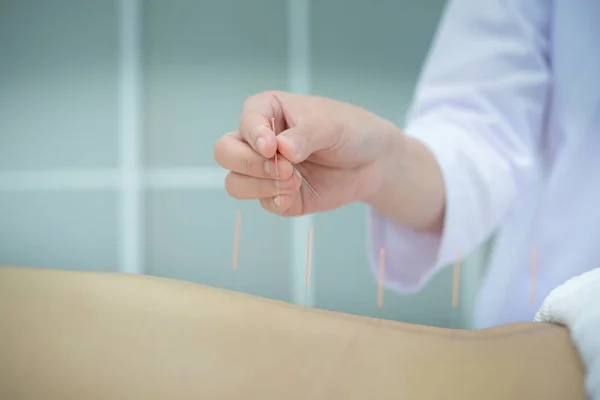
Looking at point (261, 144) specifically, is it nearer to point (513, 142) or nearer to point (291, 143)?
point (291, 143)

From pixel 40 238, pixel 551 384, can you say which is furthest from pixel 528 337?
pixel 40 238

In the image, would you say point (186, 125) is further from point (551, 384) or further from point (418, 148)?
point (551, 384)

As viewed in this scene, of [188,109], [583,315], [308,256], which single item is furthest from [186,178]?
[583,315]

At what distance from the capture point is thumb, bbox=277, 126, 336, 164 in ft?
1.39

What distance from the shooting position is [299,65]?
0.83m

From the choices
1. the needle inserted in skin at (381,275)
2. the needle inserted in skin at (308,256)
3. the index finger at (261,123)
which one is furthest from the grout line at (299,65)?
the index finger at (261,123)

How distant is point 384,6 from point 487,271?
0.43 metres

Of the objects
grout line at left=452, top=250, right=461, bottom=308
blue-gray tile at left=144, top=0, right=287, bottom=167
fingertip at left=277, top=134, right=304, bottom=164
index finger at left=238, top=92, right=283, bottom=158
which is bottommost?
grout line at left=452, top=250, right=461, bottom=308

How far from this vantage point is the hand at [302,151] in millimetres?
444

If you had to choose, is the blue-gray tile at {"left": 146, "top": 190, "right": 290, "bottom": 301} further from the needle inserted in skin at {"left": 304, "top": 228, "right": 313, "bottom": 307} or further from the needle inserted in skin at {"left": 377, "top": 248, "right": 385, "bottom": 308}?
the needle inserted in skin at {"left": 377, "top": 248, "right": 385, "bottom": 308}

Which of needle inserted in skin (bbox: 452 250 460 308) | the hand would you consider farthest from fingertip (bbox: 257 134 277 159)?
needle inserted in skin (bbox: 452 250 460 308)

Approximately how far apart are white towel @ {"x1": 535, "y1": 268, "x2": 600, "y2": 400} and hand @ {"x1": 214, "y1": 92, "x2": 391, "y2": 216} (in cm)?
22

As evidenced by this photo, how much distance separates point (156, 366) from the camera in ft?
1.00

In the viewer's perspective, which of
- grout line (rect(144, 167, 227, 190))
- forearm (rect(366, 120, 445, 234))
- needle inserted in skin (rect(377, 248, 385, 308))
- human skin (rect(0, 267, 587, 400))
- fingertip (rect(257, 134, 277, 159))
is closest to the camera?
human skin (rect(0, 267, 587, 400))
